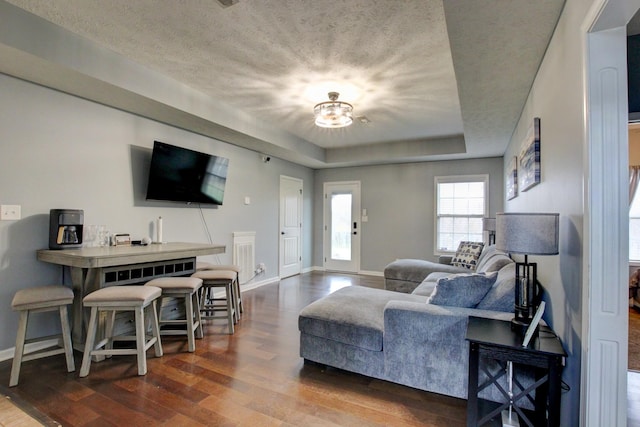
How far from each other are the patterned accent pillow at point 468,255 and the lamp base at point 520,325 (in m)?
2.70

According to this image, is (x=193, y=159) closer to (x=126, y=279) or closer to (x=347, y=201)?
(x=126, y=279)

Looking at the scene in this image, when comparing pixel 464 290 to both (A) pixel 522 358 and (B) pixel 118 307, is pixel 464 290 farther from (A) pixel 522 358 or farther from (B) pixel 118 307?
(B) pixel 118 307

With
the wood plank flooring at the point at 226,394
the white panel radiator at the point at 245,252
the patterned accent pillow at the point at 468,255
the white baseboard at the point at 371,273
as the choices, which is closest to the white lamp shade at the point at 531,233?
the wood plank flooring at the point at 226,394

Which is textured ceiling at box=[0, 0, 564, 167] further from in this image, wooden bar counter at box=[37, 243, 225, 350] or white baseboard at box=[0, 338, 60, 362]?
white baseboard at box=[0, 338, 60, 362]

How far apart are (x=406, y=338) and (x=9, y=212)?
10.7ft

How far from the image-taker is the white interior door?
19.9 ft

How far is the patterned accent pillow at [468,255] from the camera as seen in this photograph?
448 centimetres

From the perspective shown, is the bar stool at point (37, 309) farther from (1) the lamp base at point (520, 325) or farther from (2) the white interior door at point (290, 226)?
(2) the white interior door at point (290, 226)

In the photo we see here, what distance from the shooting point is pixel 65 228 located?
2.77 meters

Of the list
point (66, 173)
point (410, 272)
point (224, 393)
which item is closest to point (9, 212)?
point (66, 173)

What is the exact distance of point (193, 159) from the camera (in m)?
3.97

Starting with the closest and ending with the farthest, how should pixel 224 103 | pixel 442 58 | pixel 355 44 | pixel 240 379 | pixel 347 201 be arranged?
pixel 240 379, pixel 355 44, pixel 442 58, pixel 224 103, pixel 347 201

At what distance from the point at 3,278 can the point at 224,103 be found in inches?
104

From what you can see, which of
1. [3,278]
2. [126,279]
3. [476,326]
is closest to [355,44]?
[476,326]
